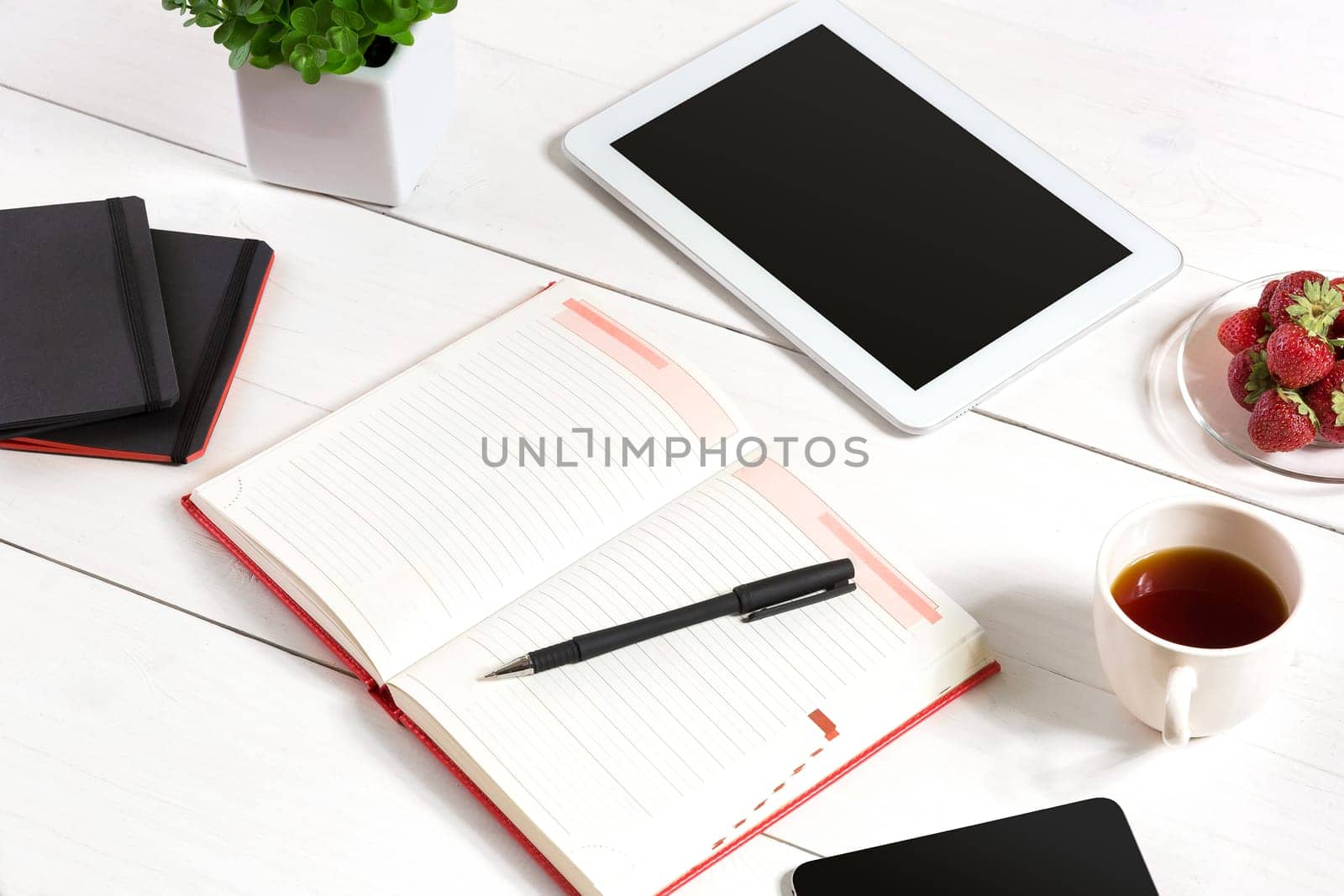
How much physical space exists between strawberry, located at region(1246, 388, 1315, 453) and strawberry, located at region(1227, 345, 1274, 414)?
2 cm

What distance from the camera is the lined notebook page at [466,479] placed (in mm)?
858

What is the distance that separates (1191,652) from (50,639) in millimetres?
699

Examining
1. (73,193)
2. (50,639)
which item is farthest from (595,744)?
(73,193)

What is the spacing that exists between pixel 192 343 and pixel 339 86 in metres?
0.22

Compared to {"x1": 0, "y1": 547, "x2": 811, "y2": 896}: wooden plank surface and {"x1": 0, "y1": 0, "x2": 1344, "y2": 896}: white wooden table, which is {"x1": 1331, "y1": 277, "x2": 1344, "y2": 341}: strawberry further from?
Result: {"x1": 0, "y1": 547, "x2": 811, "y2": 896}: wooden plank surface

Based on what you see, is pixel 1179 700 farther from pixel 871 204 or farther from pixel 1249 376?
pixel 871 204

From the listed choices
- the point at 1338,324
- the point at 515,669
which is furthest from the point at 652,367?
the point at 1338,324

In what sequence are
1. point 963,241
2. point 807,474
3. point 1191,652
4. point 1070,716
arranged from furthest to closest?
point 963,241, point 807,474, point 1070,716, point 1191,652

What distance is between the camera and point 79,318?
0.96m

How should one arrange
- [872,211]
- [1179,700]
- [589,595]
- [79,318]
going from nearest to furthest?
[1179,700] < [589,595] < [79,318] < [872,211]

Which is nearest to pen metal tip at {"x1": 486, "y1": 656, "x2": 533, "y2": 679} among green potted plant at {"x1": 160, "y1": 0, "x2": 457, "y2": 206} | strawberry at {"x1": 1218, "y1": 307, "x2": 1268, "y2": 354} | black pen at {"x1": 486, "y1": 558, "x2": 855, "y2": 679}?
black pen at {"x1": 486, "y1": 558, "x2": 855, "y2": 679}

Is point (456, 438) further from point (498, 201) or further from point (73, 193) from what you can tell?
point (73, 193)

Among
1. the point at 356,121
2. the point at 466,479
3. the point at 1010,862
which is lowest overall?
the point at 1010,862

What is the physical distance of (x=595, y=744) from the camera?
0.80 m
